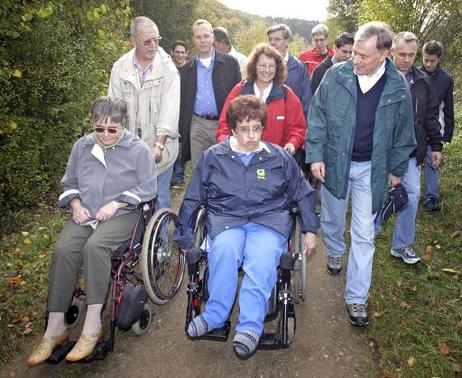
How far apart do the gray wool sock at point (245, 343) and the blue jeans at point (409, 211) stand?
7.13 feet

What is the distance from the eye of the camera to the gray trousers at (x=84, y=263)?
292 centimetres

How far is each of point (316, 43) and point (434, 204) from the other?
11.0 ft

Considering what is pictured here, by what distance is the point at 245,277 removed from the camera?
2.84 meters

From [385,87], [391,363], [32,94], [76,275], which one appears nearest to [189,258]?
[76,275]

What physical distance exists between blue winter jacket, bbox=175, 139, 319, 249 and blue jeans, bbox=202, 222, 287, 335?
0.63 feet

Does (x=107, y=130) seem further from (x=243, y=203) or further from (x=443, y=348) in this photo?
(x=443, y=348)

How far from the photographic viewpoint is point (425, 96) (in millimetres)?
3973

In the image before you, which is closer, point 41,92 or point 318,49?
point 41,92

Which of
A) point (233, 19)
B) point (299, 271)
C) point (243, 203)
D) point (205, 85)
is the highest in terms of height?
point (233, 19)

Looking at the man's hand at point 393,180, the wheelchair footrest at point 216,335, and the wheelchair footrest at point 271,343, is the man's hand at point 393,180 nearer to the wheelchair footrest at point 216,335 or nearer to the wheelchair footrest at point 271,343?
the wheelchair footrest at point 271,343

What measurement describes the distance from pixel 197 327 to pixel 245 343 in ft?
1.19

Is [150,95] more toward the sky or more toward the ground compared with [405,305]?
more toward the sky

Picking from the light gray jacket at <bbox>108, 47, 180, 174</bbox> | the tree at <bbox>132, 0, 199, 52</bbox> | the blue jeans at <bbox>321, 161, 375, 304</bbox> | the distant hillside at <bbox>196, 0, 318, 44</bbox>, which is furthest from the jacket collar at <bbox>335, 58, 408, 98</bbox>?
the distant hillside at <bbox>196, 0, 318, 44</bbox>

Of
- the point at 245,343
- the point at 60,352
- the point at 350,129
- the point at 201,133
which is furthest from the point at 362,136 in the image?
the point at 60,352
